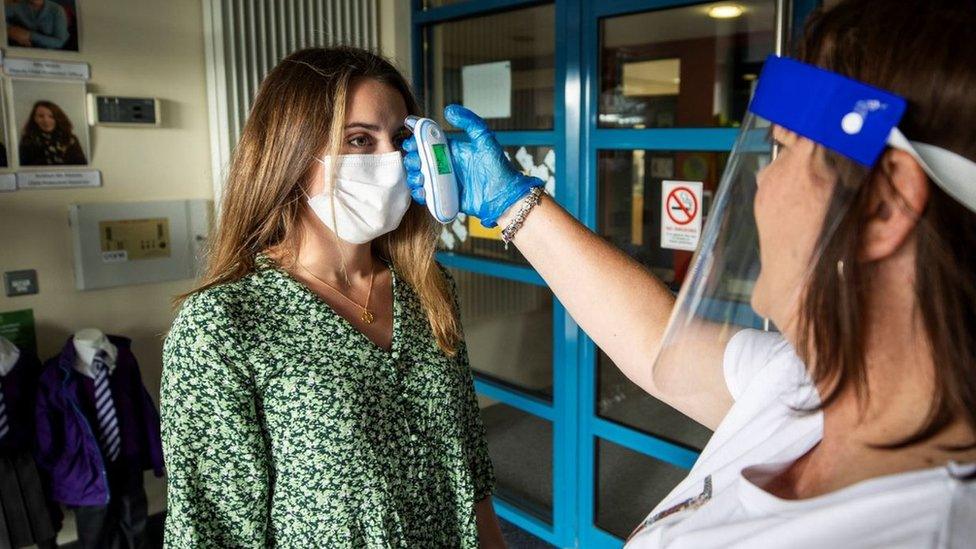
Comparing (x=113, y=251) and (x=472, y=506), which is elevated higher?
(x=113, y=251)

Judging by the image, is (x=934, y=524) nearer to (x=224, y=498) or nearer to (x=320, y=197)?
(x=224, y=498)

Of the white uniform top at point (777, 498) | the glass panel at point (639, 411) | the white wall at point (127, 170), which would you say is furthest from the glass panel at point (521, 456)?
the white uniform top at point (777, 498)

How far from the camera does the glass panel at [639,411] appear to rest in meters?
2.58

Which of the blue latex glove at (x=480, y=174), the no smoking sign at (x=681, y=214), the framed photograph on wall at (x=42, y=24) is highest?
the framed photograph on wall at (x=42, y=24)

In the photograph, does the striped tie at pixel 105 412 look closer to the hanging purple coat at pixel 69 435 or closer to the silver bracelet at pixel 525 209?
the hanging purple coat at pixel 69 435

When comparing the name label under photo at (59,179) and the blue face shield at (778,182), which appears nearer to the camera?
the blue face shield at (778,182)

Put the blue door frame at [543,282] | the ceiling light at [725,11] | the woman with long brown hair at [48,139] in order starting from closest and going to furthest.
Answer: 1. the ceiling light at [725,11]
2. the blue door frame at [543,282]
3. the woman with long brown hair at [48,139]

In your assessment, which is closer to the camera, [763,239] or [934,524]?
[934,524]

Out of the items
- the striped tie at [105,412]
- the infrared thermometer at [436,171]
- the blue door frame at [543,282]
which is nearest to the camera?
the infrared thermometer at [436,171]

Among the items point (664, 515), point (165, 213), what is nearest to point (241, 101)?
point (165, 213)

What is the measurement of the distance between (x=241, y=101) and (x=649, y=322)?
2633mm

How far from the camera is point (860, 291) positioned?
0.69 meters

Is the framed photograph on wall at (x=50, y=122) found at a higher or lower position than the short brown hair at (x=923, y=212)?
higher

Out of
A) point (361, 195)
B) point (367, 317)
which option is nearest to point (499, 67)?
point (361, 195)
